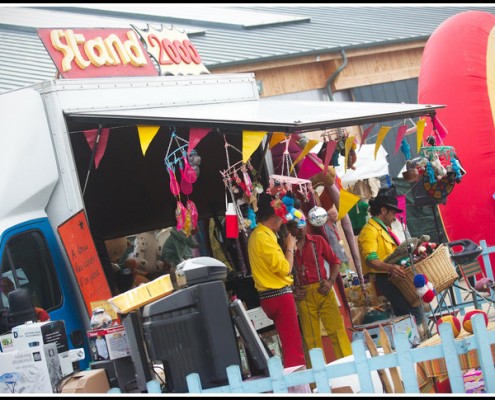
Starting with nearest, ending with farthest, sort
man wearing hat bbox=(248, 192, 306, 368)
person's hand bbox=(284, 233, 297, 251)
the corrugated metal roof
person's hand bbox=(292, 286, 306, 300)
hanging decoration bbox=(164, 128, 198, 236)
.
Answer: hanging decoration bbox=(164, 128, 198, 236) < man wearing hat bbox=(248, 192, 306, 368) < person's hand bbox=(284, 233, 297, 251) < person's hand bbox=(292, 286, 306, 300) < the corrugated metal roof

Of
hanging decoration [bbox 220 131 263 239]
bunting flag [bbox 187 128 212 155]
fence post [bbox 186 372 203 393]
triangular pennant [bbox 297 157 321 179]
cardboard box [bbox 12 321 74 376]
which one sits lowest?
fence post [bbox 186 372 203 393]

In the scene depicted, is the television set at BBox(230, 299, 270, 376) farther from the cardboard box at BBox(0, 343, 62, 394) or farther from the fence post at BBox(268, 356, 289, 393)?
the cardboard box at BBox(0, 343, 62, 394)

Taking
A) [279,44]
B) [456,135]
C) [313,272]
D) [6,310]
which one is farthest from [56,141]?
[279,44]

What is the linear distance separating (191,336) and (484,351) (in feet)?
6.59

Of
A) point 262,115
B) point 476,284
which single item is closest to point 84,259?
point 262,115

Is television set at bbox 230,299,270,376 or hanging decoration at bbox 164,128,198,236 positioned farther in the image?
hanging decoration at bbox 164,128,198,236

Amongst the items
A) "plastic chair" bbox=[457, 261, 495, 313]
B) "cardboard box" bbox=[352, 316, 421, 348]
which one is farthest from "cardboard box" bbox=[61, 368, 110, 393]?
"plastic chair" bbox=[457, 261, 495, 313]

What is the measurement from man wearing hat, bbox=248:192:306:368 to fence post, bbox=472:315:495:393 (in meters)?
3.64

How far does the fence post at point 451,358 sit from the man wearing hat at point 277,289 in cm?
366

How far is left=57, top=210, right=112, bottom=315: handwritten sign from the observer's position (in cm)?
863

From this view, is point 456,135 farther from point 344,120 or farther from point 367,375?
point 367,375

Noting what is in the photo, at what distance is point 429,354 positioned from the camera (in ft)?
20.7

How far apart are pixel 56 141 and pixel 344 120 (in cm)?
266

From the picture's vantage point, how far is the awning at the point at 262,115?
8.16 meters
